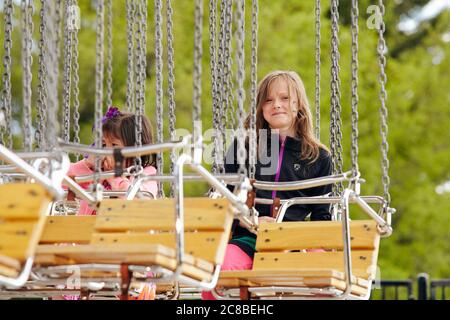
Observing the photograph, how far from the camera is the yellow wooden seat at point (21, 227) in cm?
573

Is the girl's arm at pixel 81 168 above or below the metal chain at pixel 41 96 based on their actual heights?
below

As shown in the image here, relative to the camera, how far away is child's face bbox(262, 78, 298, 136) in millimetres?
8516

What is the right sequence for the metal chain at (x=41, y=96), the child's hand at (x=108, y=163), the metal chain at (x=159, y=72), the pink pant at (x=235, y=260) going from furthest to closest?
the child's hand at (x=108, y=163) < the metal chain at (x=41, y=96) < the pink pant at (x=235, y=260) < the metal chain at (x=159, y=72)

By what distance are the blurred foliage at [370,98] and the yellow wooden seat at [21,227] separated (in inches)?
534

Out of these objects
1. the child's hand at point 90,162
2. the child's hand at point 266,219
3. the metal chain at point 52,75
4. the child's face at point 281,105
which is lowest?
the child's hand at point 266,219

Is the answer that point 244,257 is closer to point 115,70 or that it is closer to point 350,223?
point 350,223

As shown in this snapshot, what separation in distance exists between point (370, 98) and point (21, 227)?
16998 millimetres

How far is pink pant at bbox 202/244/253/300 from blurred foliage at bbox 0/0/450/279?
→ 11440 millimetres

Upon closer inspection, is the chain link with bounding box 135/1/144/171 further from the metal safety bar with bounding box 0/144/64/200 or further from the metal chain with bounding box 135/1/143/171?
the metal safety bar with bounding box 0/144/64/200

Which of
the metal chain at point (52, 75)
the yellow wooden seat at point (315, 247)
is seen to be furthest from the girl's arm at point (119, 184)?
the metal chain at point (52, 75)

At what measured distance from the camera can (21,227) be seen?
5.75m

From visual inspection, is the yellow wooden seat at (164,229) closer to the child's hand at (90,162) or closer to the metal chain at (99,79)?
the metal chain at (99,79)

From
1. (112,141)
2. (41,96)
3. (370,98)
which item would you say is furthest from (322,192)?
(370,98)

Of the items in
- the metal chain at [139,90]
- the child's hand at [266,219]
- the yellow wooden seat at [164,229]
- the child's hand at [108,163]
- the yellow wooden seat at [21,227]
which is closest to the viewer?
the yellow wooden seat at [21,227]
